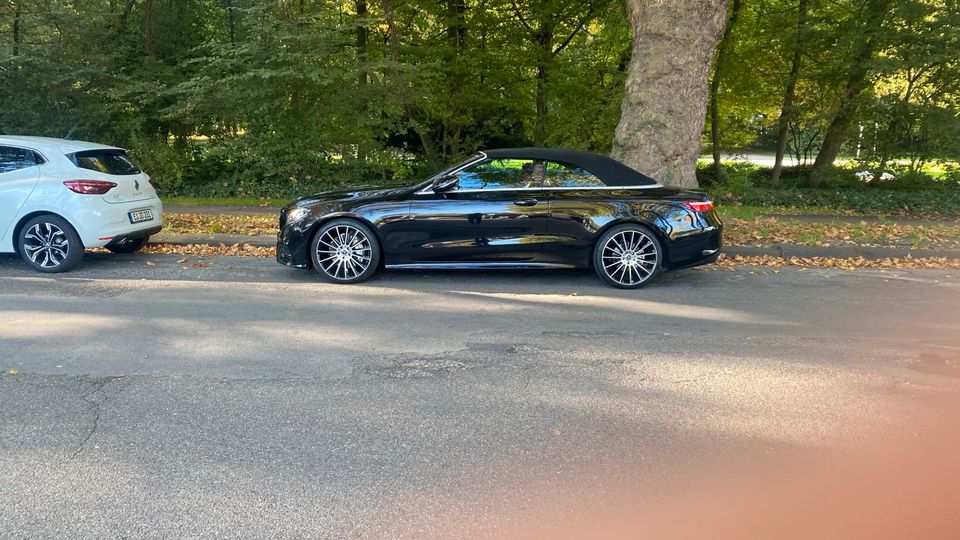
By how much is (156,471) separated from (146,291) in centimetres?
411

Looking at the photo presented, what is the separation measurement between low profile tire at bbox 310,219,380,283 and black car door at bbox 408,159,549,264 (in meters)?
0.47

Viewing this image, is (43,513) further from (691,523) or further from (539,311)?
(539,311)

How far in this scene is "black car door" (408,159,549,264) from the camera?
23.2 ft

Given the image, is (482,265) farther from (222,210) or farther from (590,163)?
(222,210)

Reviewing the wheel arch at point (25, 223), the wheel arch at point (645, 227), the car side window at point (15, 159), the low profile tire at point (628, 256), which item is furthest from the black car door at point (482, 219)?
the car side window at point (15, 159)

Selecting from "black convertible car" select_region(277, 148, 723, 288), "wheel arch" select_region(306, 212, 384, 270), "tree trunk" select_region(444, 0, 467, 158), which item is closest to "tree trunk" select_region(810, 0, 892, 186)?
"tree trunk" select_region(444, 0, 467, 158)

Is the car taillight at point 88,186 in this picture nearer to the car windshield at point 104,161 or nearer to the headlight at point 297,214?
the car windshield at point 104,161

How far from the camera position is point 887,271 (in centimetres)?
815

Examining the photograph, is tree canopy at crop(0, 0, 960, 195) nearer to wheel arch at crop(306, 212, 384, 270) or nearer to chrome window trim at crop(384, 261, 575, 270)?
wheel arch at crop(306, 212, 384, 270)

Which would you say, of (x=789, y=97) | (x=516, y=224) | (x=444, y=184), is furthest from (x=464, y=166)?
(x=789, y=97)

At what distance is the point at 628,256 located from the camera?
7121 millimetres

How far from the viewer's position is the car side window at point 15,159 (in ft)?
25.7

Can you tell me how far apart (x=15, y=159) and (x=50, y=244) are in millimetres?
1107

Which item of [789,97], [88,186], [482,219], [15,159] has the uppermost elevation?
[789,97]
